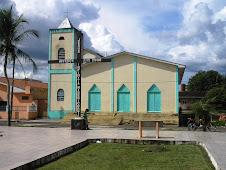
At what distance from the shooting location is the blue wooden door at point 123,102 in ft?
90.6

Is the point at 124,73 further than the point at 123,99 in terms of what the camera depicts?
Yes

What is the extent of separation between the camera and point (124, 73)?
27.9 meters

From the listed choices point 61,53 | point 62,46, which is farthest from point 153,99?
point 62,46

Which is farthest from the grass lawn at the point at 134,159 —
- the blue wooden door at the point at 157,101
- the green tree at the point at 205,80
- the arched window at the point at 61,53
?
the green tree at the point at 205,80

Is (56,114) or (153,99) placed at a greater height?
(153,99)

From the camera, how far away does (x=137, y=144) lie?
11680mm

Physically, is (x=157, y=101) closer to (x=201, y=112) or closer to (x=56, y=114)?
(x=201, y=112)

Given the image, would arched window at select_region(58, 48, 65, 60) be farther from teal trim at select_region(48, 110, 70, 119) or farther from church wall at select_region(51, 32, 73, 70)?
teal trim at select_region(48, 110, 70, 119)

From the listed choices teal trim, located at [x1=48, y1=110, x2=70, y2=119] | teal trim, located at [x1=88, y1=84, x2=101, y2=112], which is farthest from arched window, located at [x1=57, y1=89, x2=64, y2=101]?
teal trim, located at [x1=88, y1=84, x2=101, y2=112]

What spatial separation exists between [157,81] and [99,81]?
589 centimetres

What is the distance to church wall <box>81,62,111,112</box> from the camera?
28.1 meters

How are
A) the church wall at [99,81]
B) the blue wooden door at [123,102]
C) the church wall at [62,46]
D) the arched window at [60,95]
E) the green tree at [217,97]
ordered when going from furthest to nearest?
the green tree at [217,97] → the church wall at [62,46] → the arched window at [60,95] → the church wall at [99,81] → the blue wooden door at [123,102]

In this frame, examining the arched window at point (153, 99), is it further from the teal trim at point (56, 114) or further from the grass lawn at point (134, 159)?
the grass lawn at point (134, 159)

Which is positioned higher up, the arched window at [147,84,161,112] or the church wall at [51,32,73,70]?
the church wall at [51,32,73,70]
